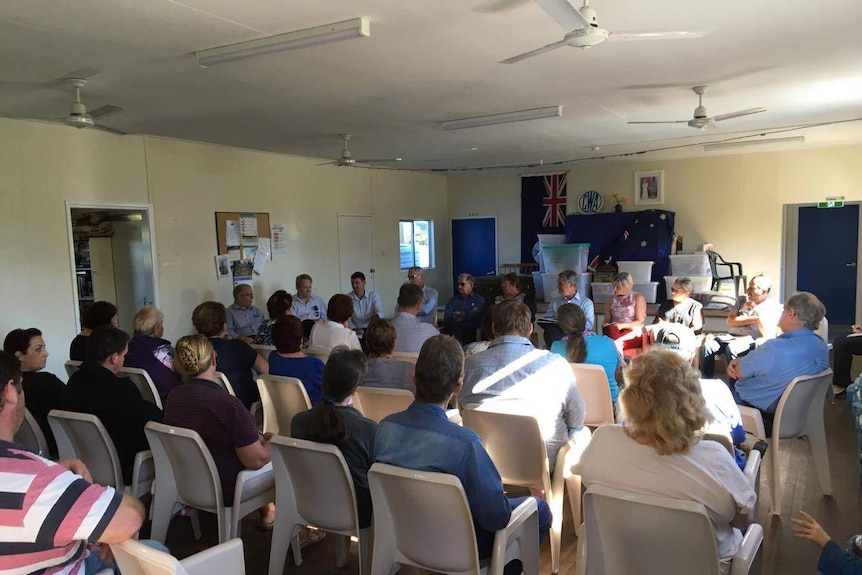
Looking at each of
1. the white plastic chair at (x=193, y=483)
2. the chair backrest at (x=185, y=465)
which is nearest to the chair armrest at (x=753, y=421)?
the white plastic chair at (x=193, y=483)

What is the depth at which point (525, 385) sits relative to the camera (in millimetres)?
2822

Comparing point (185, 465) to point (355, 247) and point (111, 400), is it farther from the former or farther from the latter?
point (355, 247)

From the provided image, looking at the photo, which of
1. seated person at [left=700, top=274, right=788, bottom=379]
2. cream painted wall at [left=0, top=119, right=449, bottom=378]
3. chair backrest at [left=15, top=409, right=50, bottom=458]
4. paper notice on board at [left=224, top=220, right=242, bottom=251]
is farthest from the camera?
paper notice on board at [left=224, top=220, right=242, bottom=251]

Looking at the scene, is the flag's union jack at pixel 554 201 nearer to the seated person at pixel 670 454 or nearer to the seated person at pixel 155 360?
the seated person at pixel 155 360

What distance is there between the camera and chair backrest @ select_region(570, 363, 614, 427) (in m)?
3.42

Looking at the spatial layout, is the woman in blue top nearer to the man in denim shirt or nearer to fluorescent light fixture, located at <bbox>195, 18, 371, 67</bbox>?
the man in denim shirt

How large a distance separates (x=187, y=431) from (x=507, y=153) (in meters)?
6.74

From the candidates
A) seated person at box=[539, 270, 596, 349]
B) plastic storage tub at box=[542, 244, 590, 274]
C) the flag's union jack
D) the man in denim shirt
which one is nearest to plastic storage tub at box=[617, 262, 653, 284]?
plastic storage tub at box=[542, 244, 590, 274]

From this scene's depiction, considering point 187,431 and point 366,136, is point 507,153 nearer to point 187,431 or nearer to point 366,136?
point 366,136

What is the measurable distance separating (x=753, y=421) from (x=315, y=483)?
249 cm

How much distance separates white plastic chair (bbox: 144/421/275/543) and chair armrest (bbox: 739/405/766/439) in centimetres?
262

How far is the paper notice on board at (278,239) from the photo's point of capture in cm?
777

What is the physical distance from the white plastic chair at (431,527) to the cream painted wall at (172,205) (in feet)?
15.3

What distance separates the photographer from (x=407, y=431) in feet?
6.61
